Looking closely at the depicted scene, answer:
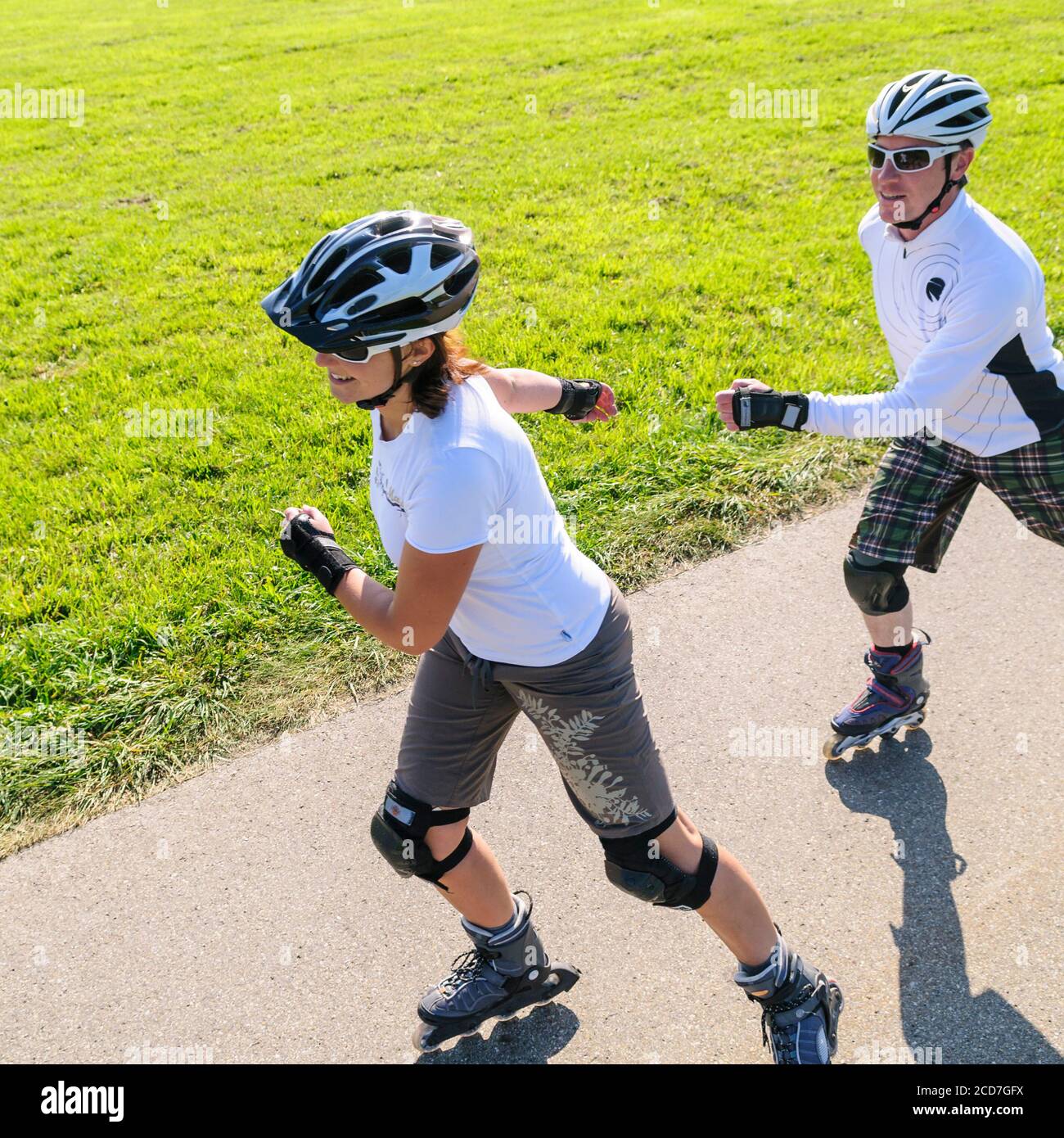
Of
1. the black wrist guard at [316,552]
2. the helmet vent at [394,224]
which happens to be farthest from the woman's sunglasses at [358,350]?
the black wrist guard at [316,552]

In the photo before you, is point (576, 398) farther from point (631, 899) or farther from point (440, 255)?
point (631, 899)

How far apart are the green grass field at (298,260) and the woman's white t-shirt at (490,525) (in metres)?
1.70

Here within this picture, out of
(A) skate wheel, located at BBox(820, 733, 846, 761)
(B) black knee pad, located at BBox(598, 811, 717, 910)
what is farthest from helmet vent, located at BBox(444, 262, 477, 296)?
(A) skate wheel, located at BBox(820, 733, 846, 761)

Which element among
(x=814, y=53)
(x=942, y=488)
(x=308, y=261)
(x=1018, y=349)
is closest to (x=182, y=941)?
(x=308, y=261)

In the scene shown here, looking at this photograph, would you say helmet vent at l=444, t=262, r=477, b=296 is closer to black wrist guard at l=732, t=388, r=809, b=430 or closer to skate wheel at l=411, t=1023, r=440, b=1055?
A: black wrist guard at l=732, t=388, r=809, b=430

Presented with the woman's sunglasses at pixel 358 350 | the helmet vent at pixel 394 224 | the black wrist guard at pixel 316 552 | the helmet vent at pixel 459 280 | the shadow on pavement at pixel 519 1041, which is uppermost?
the helmet vent at pixel 394 224

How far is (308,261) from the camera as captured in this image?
248 cm

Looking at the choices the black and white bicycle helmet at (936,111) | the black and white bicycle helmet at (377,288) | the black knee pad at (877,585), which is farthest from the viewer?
the black knee pad at (877,585)

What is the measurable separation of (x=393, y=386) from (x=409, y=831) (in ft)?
3.71

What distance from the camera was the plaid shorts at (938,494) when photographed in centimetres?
338

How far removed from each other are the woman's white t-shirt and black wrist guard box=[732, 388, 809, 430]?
2.68 ft

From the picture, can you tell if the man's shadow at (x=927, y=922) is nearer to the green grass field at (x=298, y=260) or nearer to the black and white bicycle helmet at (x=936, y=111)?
the green grass field at (x=298, y=260)

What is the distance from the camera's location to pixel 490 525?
2344mm

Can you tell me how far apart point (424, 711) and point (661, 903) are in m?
0.79
